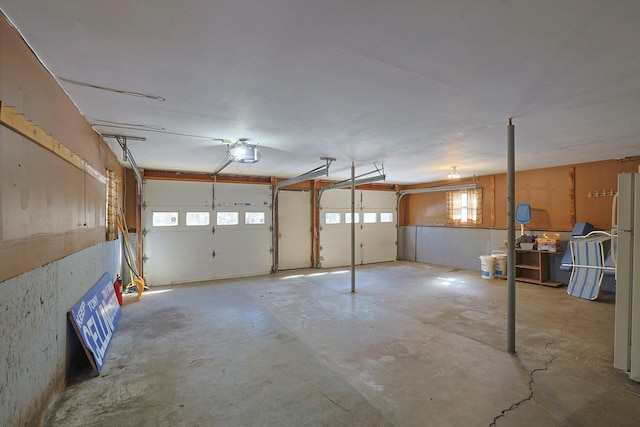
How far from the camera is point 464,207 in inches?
318

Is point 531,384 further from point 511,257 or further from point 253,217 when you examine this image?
point 253,217

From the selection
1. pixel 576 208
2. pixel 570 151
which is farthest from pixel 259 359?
pixel 576 208

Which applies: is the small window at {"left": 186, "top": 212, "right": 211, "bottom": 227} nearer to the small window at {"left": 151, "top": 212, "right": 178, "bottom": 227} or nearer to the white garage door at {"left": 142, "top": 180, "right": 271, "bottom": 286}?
the white garage door at {"left": 142, "top": 180, "right": 271, "bottom": 286}

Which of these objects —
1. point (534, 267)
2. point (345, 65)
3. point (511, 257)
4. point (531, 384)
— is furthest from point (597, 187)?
point (345, 65)

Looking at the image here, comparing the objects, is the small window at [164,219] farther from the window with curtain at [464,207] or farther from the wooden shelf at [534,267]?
the wooden shelf at [534,267]

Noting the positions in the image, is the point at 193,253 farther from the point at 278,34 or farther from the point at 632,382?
the point at 632,382

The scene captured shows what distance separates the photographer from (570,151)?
185 inches

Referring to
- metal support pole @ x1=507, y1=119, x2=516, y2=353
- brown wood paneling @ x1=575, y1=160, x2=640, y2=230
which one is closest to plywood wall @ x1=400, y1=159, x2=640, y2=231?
brown wood paneling @ x1=575, y1=160, x2=640, y2=230

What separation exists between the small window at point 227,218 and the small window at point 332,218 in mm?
2520

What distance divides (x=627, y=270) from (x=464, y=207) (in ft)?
18.3

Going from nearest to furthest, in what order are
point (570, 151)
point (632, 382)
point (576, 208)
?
point (632, 382)
point (570, 151)
point (576, 208)

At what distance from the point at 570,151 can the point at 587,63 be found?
3.46 metres

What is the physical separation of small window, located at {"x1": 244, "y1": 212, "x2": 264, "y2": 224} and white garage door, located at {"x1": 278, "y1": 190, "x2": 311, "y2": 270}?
51cm

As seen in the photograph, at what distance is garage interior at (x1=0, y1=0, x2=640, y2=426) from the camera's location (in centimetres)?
161
